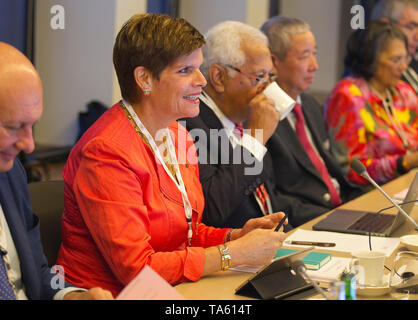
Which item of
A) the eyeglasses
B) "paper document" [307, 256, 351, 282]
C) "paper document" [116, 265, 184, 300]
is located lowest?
"paper document" [307, 256, 351, 282]

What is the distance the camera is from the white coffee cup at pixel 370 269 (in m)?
1.48

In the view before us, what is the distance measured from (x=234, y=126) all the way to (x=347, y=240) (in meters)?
0.68

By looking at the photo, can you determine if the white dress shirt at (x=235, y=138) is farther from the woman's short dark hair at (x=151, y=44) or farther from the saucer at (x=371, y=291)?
the saucer at (x=371, y=291)

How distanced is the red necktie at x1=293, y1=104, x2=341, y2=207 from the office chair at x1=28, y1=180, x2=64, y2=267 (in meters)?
1.43

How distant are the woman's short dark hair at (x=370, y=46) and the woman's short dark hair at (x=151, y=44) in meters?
2.04

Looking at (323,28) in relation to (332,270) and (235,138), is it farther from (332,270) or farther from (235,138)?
(332,270)

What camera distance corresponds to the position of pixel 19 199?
151 centimetres

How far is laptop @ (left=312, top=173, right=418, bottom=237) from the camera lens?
2.06 metres

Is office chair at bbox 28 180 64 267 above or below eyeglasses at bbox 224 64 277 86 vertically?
below

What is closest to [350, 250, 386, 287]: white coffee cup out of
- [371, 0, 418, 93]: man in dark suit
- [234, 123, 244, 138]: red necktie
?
[234, 123, 244, 138]: red necktie

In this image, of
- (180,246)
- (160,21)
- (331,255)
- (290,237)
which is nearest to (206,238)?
(180,246)

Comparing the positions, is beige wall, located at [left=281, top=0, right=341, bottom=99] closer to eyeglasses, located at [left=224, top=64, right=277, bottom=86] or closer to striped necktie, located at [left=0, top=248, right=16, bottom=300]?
eyeglasses, located at [left=224, top=64, right=277, bottom=86]
